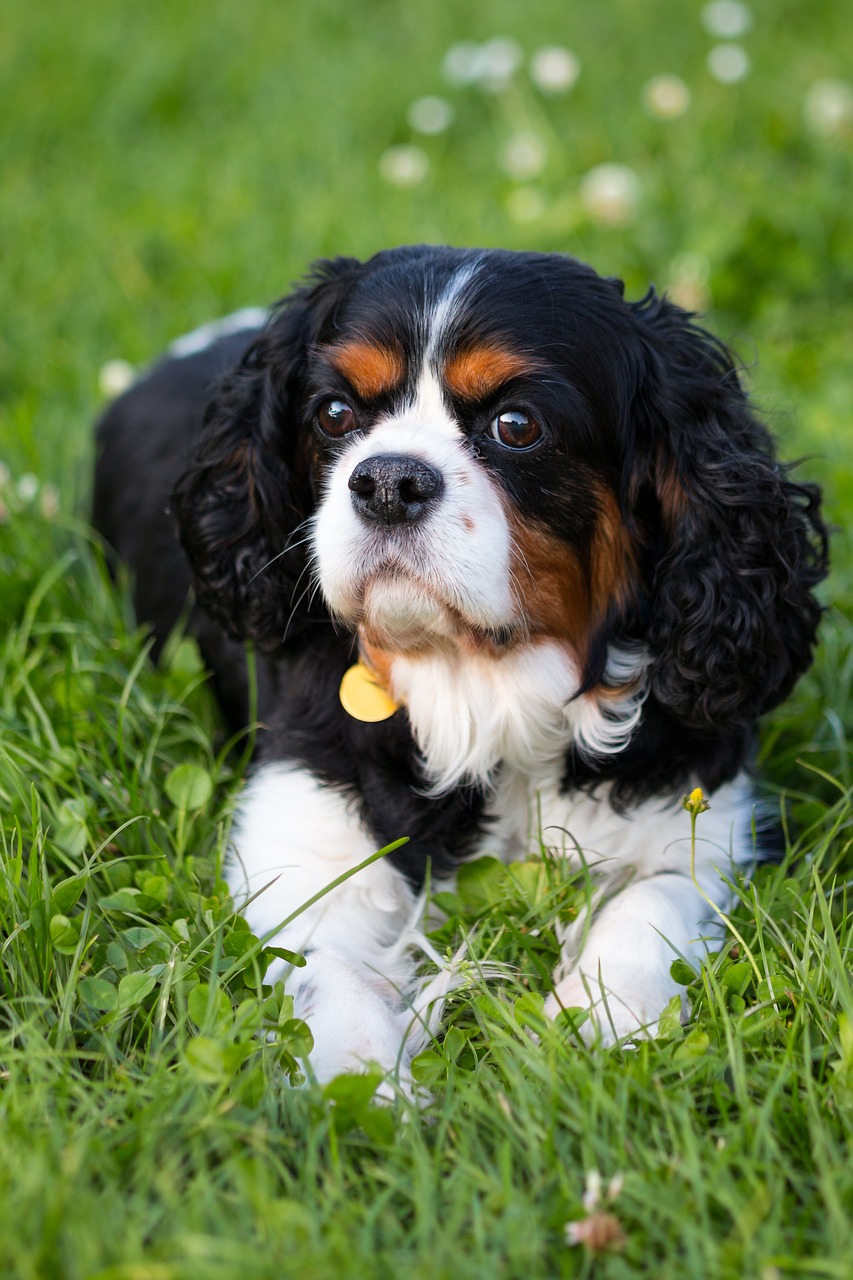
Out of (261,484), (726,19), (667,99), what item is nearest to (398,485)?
(261,484)

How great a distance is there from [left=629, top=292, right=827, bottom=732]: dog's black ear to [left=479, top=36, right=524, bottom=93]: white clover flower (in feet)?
14.0

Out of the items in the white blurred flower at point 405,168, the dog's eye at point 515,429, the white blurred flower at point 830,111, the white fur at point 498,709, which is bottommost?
the white fur at point 498,709

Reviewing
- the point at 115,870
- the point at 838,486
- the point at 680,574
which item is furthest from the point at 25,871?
the point at 838,486

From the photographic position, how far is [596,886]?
9.57 feet

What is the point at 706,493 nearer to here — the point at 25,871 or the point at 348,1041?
the point at 348,1041

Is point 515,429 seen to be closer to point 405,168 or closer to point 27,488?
point 27,488

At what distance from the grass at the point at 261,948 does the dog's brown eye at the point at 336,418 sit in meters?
0.76

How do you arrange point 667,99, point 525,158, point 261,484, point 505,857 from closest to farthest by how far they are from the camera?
1. point 505,857
2. point 261,484
3. point 525,158
4. point 667,99

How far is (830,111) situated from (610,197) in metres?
1.50

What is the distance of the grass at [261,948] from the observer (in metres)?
1.88

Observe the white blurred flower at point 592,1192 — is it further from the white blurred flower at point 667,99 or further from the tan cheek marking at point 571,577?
the white blurred flower at point 667,99

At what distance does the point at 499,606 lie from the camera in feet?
8.56

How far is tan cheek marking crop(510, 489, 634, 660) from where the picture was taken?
2.66 meters

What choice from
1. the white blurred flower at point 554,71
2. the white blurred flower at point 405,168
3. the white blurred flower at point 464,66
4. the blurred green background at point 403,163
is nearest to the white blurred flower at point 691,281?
the blurred green background at point 403,163
